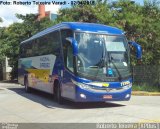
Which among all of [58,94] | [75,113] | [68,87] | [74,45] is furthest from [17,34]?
[75,113]

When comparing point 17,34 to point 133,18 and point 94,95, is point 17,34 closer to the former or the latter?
point 133,18

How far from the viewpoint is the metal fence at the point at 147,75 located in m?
28.1

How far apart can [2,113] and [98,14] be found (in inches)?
694

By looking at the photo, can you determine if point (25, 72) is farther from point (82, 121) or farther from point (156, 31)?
point (82, 121)

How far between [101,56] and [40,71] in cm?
655

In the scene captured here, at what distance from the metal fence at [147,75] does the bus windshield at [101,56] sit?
11.1 meters

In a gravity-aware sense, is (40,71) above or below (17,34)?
below

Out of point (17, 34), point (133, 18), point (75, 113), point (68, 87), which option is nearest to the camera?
point (75, 113)

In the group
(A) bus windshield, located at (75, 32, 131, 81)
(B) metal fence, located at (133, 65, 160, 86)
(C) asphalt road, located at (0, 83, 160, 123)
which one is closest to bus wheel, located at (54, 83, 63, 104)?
(C) asphalt road, located at (0, 83, 160, 123)

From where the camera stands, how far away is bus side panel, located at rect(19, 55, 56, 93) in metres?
20.3

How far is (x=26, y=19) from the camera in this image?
46.3m

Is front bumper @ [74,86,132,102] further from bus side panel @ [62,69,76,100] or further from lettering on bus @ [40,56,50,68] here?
lettering on bus @ [40,56,50,68]

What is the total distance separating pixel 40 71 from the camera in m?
22.6

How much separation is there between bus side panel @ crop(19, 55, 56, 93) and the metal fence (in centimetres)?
732
